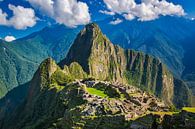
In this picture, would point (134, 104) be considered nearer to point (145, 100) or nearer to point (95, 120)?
point (145, 100)

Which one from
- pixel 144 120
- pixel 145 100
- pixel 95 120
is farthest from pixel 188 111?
pixel 145 100

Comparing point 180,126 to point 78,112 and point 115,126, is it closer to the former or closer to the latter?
point 115,126

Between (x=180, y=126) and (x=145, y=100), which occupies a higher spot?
(x=145, y=100)

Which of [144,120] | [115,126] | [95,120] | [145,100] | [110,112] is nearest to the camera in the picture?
[144,120]

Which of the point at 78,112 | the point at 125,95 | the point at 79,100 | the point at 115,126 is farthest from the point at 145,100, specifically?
the point at 115,126

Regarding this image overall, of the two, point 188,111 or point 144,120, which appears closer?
point 188,111

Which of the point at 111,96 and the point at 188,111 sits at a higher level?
the point at 111,96

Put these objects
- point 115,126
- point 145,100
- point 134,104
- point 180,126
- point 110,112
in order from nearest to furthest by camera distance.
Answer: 1. point 180,126
2. point 115,126
3. point 110,112
4. point 134,104
5. point 145,100

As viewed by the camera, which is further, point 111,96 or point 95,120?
point 111,96

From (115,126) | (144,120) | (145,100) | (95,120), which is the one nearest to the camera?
(144,120)
